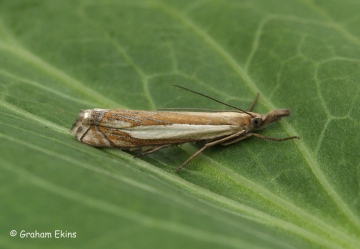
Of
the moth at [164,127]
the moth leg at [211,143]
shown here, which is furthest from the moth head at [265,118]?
the moth leg at [211,143]

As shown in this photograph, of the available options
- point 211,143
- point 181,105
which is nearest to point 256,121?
point 211,143

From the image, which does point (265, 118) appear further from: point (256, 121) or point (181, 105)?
point (181, 105)

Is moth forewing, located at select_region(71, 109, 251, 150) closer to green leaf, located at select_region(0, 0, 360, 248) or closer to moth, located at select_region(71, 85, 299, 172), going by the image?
moth, located at select_region(71, 85, 299, 172)

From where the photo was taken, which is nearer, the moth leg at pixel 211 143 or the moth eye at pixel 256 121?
the moth leg at pixel 211 143

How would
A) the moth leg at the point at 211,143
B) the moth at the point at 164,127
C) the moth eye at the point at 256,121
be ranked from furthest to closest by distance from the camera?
the moth eye at the point at 256,121
the moth at the point at 164,127
the moth leg at the point at 211,143

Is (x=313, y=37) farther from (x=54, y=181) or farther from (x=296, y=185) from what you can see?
(x=54, y=181)

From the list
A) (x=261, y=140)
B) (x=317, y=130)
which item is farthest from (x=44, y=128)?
(x=317, y=130)

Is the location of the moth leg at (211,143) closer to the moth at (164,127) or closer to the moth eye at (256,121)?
the moth at (164,127)
